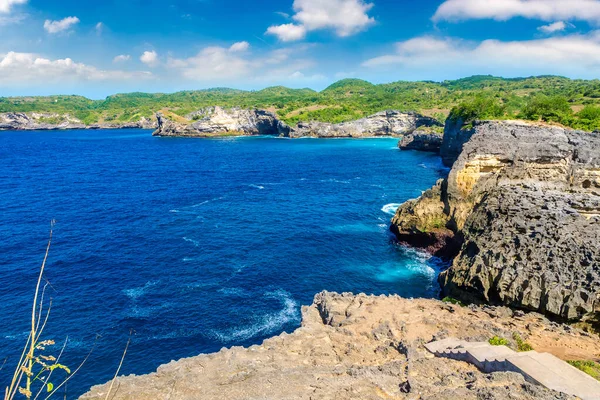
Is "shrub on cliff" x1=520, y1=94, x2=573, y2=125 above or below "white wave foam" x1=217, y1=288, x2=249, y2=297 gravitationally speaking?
above

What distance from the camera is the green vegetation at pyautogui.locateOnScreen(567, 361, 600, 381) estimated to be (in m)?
23.4

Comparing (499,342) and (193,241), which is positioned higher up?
(499,342)

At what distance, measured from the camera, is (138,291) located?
153 feet

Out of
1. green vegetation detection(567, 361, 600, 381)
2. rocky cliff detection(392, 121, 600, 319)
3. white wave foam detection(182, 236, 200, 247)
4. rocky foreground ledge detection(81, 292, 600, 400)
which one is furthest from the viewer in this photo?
white wave foam detection(182, 236, 200, 247)

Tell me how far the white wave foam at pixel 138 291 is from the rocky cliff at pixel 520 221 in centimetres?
3439

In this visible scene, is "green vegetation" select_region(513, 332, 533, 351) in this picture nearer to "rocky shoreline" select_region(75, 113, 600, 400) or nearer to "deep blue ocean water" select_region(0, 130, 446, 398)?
"rocky shoreline" select_region(75, 113, 600, 400)

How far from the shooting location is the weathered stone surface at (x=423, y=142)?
505ft

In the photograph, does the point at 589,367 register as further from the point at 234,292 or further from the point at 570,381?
the point at 234,292

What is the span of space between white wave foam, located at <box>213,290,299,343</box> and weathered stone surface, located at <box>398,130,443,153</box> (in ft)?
408

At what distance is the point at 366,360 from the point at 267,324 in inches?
661

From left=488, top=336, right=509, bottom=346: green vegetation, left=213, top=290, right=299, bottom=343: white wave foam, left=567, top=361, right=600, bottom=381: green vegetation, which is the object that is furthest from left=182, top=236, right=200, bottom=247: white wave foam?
left=567, top=361, right=600, bottom=381: green vegetation

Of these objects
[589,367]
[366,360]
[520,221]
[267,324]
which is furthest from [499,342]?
[267,324]

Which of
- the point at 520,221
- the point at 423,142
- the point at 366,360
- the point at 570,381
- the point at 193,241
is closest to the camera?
the point at 570,381

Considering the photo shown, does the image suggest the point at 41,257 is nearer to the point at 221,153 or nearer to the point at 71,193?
the point at 71,193
